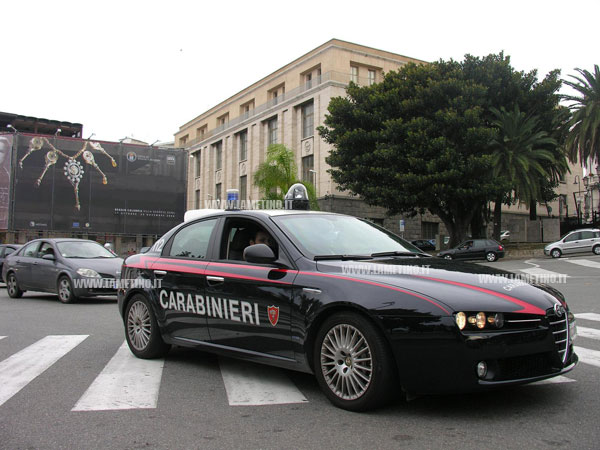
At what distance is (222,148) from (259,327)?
6620 cm

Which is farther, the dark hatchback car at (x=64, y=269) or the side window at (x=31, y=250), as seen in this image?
the side window at (x=31, y=250)

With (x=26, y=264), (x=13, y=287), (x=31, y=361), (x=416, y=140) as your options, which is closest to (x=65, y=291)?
(x=26, y=264)

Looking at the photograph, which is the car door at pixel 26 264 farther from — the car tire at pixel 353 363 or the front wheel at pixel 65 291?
the car tire at pixel 353 363

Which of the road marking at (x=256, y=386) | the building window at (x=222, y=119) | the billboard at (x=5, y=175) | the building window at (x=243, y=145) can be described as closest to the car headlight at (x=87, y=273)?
the road marking at (x=256, y=386)

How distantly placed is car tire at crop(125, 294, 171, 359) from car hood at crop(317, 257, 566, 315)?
2284 millimetres

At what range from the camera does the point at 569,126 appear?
37.2 m

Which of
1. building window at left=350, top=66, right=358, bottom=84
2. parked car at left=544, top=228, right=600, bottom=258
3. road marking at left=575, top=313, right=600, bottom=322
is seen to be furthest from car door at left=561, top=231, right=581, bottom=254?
building window at left=350, top=66, right=358, bottom=84

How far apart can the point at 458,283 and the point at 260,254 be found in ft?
5.03

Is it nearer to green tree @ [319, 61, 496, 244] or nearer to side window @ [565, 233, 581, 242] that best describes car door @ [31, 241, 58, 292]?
green tree @ [319, 61, 496, 244]

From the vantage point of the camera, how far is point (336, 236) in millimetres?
4969

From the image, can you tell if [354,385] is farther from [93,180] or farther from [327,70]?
[327,70]

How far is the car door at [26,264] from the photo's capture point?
43.8 feet

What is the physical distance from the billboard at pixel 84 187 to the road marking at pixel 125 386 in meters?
36.4

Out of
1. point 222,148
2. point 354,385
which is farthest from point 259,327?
point 222,148
